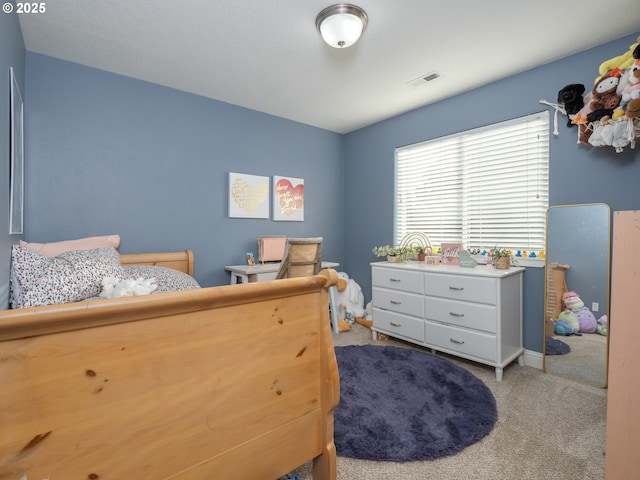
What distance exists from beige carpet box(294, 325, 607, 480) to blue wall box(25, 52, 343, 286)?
2325 millimetres

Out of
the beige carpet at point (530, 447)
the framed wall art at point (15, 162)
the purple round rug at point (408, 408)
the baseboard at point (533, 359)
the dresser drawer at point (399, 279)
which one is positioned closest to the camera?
the beige carpet at point (530, 447)

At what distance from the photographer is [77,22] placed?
200 cm

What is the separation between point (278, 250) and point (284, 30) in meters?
2.10

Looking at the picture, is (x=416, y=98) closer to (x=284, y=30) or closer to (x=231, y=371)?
(x=284, y=30)

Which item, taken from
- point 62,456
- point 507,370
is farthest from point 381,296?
point 62,456

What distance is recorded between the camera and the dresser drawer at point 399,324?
2824 millimetres

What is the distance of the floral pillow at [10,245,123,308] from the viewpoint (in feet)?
4.81

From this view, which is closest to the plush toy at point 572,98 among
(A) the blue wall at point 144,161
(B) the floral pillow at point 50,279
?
(A) the blue wall at point 144,161

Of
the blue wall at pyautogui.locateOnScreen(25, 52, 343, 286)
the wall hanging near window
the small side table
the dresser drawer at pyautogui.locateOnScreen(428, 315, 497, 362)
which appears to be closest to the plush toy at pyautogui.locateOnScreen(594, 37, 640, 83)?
the wall hanging near window

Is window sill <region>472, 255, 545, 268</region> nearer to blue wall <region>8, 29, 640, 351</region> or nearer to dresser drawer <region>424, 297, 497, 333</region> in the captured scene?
blue wall <region>8, 29, 640, 351</region>

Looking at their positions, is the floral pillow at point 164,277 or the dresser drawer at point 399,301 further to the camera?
the dresser drawer at point 399,301

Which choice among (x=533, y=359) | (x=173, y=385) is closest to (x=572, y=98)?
(x=533, y=359)

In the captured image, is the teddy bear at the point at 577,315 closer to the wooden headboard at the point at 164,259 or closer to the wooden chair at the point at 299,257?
the wooden chair at the point at 299,257

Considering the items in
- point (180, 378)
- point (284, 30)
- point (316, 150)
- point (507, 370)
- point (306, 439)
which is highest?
point (284, 30)
